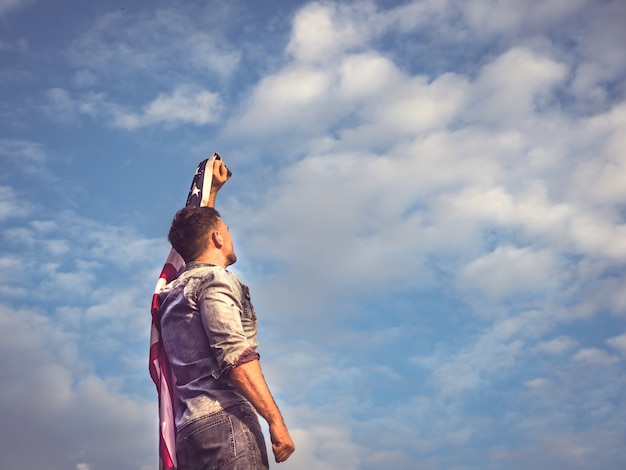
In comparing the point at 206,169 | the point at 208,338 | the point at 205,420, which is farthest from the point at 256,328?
the point at 206,169

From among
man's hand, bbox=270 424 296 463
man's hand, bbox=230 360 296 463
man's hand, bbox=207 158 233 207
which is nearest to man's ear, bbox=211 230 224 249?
man's hand, bbox=230 360 296 463

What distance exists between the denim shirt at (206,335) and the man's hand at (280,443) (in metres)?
0.35

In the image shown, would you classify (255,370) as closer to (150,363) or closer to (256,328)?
(256,328)

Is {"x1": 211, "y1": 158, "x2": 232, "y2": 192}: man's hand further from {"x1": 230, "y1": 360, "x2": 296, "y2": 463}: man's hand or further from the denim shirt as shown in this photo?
{"x1": 230, "y1": 360, "x2": 296, "y2": 463}: man's hand

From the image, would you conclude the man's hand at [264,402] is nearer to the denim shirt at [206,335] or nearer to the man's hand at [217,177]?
the denim shirt at [206,335]

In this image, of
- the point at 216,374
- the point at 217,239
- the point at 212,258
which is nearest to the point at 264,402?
the point at 216,374

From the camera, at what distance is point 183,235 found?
609 centimetres

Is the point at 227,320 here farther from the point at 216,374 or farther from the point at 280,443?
the point at 280,443

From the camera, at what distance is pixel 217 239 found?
20.1 ft

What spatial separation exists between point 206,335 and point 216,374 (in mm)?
349

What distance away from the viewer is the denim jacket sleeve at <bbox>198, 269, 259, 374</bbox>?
523 centimetres

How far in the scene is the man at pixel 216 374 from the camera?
509cm

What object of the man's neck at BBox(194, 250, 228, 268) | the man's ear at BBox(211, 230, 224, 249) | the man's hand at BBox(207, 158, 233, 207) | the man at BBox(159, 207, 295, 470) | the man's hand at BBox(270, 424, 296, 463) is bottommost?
the man's hand at BBox(270, 424, 296, 463)

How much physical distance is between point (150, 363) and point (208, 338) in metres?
0.86
